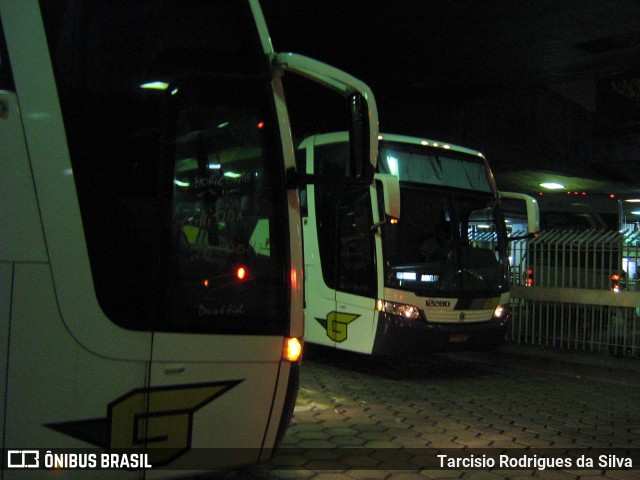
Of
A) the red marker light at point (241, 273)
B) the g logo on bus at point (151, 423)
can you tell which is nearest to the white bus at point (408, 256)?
the red marker light at point (241, 273)

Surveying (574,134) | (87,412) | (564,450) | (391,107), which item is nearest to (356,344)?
(564,450)

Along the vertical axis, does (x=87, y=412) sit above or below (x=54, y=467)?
above

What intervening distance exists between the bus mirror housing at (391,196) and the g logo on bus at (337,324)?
1908mm

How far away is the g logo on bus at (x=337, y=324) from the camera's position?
9367mm

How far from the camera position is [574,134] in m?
20.0

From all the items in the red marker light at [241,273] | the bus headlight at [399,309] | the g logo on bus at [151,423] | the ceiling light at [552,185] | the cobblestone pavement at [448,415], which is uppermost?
the ceiling light at [552,185]

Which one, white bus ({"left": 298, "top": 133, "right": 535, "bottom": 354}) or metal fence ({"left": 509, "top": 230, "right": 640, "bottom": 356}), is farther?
metal fence ({"left": 509, "top": 230, "right": 640, "bottom": 356})

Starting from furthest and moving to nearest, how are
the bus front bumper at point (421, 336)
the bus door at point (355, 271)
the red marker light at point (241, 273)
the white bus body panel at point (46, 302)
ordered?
1. the bus door at point (355, 271)
2. the bus front bumper at point (421, 336)
3. the red marker light at point (241, 273)
4. the white bus body panel at point (46, 302)

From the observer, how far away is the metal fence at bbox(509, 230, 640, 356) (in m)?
11.6

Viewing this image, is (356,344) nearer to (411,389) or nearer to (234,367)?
(411,389)

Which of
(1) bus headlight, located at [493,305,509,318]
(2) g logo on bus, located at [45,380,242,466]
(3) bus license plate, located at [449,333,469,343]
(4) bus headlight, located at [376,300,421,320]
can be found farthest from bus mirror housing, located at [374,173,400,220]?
(2) g logo on bus, located at [45,380,242,466]

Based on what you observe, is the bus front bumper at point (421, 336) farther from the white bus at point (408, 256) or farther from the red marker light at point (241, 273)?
the red marker light at point (241, 273)

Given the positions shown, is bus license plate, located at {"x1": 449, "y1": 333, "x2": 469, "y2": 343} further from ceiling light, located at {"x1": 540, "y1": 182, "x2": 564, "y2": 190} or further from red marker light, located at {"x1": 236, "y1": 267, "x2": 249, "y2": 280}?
ceiling light, located at {"x1": 540, "y1": 182, "x2": 564, "y2": 190}

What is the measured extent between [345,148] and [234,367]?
20.1 ft
